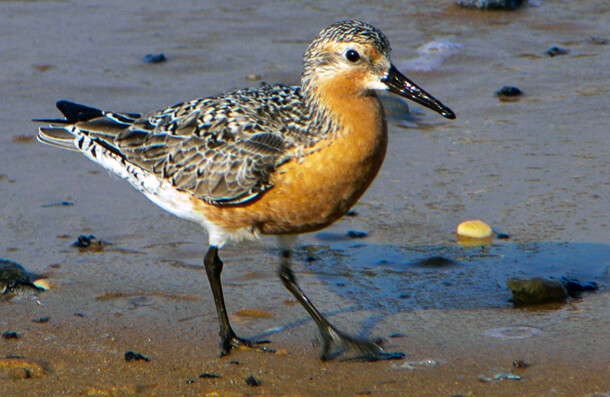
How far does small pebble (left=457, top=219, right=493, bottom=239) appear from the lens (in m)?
7.36

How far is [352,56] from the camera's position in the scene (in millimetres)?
5859

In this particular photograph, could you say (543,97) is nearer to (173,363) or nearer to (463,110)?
(463,110)

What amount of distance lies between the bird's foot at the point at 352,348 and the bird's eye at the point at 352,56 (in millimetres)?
1736

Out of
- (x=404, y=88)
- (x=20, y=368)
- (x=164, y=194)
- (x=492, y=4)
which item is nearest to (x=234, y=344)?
(x=164, y=194)

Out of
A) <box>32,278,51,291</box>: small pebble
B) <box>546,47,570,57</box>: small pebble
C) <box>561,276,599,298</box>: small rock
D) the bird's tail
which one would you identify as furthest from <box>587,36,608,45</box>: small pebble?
<box>32,278,51,291</box>: small pebble

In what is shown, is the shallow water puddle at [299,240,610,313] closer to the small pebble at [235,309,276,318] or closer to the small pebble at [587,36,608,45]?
the small pebble at [235,309,276,318]

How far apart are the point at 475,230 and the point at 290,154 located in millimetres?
2156

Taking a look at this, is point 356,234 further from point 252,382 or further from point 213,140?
point 252,382

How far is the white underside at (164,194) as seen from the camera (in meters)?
6.23

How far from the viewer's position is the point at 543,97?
988 centimetres

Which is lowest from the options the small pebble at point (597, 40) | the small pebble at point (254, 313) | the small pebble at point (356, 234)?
the small pebble at point (254, 313)

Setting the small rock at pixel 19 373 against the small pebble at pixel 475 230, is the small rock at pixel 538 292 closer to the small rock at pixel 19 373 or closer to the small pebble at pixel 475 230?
the small pebble at pixel 475 230

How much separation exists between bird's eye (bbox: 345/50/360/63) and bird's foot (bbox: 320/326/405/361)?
1.74m

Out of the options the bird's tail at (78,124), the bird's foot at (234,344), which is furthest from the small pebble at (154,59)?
the bird's foot at (234,344)
